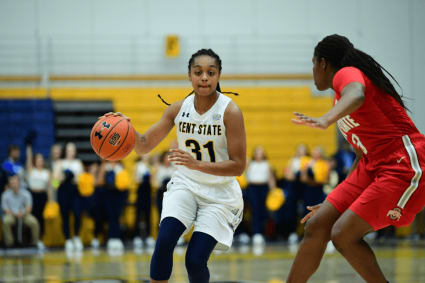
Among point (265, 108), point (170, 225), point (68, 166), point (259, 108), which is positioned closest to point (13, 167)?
point (68, 166)

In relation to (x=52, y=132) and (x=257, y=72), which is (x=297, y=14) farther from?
(x=52, y=132)

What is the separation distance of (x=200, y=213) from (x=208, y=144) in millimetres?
499

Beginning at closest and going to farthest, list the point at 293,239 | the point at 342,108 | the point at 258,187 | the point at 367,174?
the point at 342,108
the point at 367,174
the point at 293,239
the point at 258,187

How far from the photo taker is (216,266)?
26.7 feet

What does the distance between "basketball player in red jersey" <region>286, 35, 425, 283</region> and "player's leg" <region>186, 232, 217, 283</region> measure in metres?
0.58

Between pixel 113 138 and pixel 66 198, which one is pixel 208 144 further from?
pixel 66 198

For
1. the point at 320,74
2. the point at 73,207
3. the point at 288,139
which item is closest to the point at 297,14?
the point at 288,139

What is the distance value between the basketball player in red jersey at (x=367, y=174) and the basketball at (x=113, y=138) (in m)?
1.42

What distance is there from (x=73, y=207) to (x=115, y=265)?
3.72 meters

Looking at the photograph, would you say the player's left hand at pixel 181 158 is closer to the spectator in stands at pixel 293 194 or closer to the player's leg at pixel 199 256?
the player's leg at pixel 199 256

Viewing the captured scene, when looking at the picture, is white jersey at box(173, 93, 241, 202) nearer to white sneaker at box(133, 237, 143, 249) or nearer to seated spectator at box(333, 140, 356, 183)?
white sneaker at box(133, 237, 143, 249)

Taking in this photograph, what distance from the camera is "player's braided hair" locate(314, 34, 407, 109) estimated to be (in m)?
3.94

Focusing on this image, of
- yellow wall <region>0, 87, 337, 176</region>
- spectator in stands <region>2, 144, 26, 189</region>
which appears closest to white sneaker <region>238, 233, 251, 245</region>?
yellow wall <region>0, 87, 337, 176</region>

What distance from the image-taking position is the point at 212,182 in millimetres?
4395
